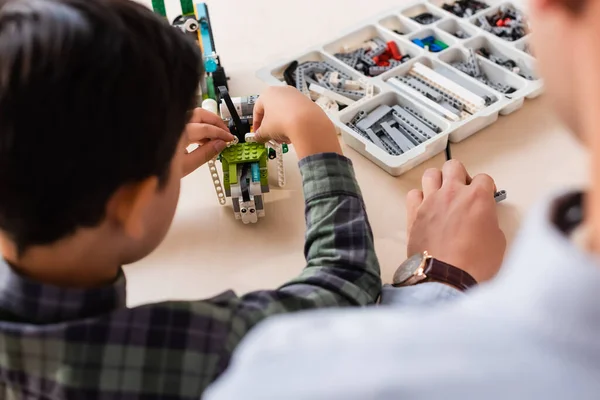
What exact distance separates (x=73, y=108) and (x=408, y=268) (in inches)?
14.0

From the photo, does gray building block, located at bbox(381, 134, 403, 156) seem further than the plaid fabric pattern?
Yes

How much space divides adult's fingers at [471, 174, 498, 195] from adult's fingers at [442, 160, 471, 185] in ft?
0.04

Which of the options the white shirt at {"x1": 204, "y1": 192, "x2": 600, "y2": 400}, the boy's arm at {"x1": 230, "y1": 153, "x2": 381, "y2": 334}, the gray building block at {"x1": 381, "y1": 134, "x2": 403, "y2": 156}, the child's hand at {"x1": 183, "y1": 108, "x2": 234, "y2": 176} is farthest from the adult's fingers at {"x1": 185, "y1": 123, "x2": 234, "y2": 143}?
the white shirt at {"x1": 204, "y1": 192, "x2": 600, "y2": 400}

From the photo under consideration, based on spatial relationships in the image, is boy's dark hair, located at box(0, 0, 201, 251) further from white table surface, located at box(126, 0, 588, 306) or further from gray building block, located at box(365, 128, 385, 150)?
gray building block, located at box(365, 128, 385, 150)

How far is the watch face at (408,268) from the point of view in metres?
0.60

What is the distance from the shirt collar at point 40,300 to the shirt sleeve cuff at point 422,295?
0.27 meters

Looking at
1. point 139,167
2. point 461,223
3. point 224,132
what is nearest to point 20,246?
point 139,167

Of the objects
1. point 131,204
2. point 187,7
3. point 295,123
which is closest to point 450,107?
point 295,123

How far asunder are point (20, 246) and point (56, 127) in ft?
0.36

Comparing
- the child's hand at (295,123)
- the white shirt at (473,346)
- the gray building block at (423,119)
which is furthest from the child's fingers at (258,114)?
the white shirt at (473,346)

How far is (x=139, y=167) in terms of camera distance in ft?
1.41

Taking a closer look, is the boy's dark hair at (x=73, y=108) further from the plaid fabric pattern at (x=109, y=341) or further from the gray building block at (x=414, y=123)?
the gray building block at (x=414, y=123)

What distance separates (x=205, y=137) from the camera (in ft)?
2.23

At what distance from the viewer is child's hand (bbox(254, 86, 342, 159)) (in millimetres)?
662
